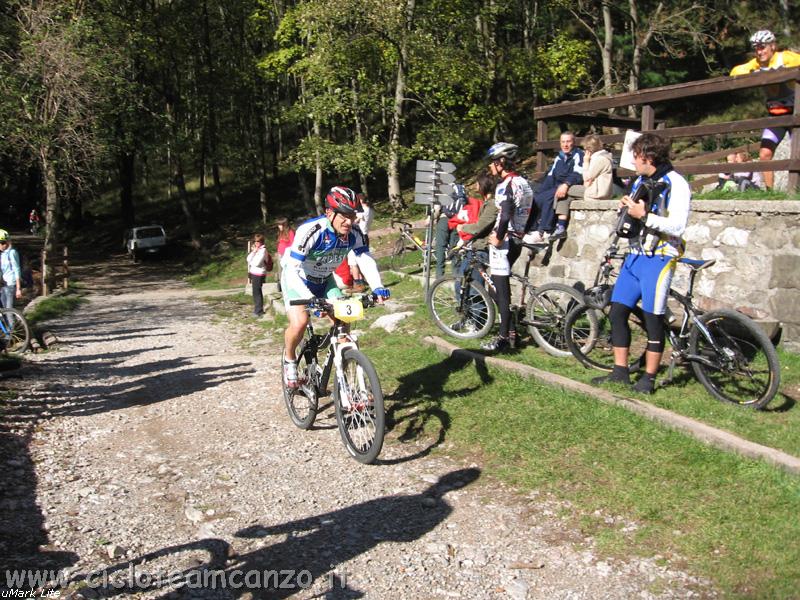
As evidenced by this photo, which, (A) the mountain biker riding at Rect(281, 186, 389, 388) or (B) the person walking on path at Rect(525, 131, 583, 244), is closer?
(A) the mountain biker riding at Rect(281, 186, 389, 388)

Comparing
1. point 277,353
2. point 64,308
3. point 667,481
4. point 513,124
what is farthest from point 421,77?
point 667,481

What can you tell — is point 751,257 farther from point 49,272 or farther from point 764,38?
point 49,272

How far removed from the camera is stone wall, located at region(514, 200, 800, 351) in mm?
7043

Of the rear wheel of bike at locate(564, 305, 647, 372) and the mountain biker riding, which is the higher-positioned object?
the mountain biker riding

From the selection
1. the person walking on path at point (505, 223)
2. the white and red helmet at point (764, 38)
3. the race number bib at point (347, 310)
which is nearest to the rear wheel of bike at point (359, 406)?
the race number bib at point (347, 310)

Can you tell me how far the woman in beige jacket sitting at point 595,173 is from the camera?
888 cm

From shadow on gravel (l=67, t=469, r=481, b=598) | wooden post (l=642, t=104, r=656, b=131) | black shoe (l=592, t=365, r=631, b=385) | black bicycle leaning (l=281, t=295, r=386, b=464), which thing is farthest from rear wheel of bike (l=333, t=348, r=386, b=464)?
wooden post (l=642, t=104, r=656, b=131)

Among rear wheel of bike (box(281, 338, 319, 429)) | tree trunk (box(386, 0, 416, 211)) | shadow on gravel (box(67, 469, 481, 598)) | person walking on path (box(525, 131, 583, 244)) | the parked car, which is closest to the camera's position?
shadow on gravel (box(67, 469, 481, 598))

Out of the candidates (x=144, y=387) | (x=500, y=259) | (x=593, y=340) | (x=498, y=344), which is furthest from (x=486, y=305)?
(x=144, y=387)

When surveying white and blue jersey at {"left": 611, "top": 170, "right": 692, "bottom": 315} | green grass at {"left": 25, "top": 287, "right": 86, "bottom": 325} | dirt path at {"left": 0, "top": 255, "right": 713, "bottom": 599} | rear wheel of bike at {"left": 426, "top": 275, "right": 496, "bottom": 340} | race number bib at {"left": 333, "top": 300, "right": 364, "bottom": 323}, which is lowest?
green grass at {"left": 25, "top": 287, "right": 86, "bottom": 325}

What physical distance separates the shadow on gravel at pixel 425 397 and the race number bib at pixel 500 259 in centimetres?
99

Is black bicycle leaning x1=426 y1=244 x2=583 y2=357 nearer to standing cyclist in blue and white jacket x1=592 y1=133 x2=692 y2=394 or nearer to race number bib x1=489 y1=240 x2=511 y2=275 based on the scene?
race number bib x1=489 y1=240 x2=511 y2=275

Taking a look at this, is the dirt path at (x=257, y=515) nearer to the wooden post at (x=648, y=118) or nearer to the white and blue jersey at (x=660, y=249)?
the white and blue jersey at (x=660, y=249)

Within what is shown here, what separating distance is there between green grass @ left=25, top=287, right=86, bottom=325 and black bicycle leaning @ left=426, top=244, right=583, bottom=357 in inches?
435
